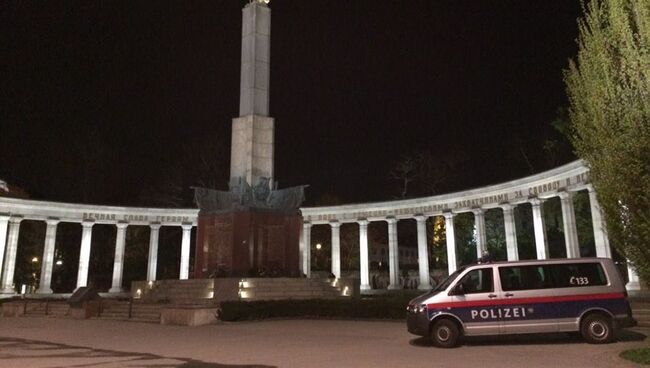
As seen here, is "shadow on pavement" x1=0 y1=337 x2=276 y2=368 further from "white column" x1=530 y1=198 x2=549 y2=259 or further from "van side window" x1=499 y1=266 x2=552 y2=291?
"white column" x1=530 y1=198 x2=549 y2=259

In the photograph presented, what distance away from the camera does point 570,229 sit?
42.4m

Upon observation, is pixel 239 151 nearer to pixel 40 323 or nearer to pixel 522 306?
pixel 40 323

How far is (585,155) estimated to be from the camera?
49.4 feet

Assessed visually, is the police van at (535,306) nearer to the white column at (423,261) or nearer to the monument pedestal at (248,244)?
the monument pedestal at (248,244)

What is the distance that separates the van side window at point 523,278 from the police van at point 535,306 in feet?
0.10

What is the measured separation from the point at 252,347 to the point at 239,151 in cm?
2396

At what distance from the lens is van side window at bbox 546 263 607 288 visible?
16281 millimetres

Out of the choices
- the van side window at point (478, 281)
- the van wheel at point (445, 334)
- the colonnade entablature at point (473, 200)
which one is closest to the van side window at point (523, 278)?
the van side window at point (478, 281)

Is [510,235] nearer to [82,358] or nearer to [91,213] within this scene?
[82,358]

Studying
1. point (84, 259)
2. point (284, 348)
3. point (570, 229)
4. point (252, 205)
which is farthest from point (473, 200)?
point (84, 259)

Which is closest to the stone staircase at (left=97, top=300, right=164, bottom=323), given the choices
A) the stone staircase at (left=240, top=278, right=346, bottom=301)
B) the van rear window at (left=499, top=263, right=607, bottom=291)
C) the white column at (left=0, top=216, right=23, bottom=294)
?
the stone staircase at (left=240, top=278, right=346, bottom=301)

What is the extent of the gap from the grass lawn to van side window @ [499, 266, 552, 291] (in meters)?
3.18

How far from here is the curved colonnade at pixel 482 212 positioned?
134 feet

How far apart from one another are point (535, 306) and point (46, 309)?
3015 cm
